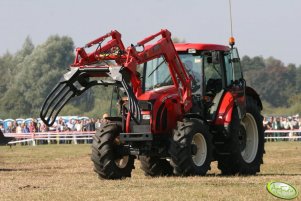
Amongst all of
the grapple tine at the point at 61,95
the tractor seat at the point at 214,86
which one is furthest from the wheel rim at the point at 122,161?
the tractor seat at the point at 214,86

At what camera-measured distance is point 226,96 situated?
60.7 feet

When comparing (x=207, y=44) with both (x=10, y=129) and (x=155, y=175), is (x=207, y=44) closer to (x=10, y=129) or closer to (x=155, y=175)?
(x=155, y=175)

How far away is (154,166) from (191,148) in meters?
1.87

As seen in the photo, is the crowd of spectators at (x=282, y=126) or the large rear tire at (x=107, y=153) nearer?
the large rear tire at (x=107, y=153)

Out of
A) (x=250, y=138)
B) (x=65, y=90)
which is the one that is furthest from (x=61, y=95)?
(x=250, y=138)

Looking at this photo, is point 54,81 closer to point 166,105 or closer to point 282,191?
point 166,105

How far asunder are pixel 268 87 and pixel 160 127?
391ft

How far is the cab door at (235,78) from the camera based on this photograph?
18.8 metres

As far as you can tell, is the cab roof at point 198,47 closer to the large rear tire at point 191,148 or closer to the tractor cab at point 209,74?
the tractor cab at point 209,74

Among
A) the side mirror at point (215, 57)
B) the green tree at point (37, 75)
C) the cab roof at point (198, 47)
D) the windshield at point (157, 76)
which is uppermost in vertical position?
the green tree at point (37, 75)

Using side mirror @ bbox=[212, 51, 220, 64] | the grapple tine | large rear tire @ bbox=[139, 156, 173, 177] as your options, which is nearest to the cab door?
side mirror @ bbox=[212, 51, 220, 64]

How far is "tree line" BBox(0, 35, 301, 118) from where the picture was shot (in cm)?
10500

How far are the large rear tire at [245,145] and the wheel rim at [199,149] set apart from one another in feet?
2.56

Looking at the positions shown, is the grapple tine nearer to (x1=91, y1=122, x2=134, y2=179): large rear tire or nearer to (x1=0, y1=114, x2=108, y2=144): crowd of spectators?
(x1=91, y1=122, x2=134, y2=179): large rear tire
